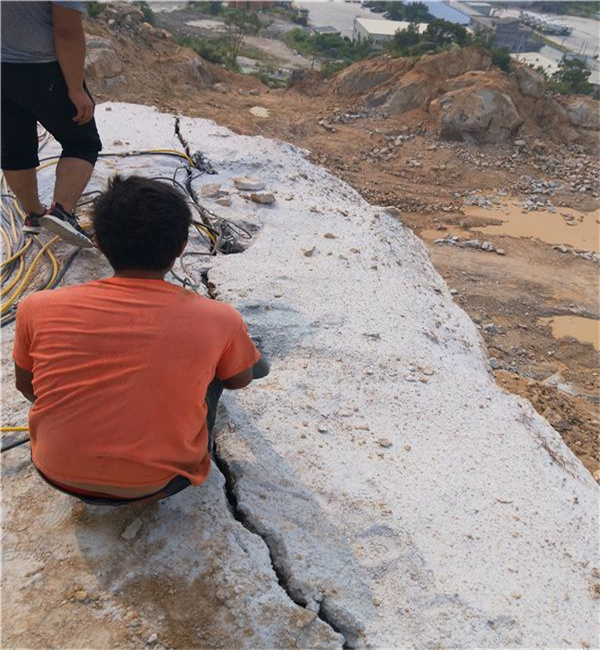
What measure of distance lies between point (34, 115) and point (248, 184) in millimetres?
2346

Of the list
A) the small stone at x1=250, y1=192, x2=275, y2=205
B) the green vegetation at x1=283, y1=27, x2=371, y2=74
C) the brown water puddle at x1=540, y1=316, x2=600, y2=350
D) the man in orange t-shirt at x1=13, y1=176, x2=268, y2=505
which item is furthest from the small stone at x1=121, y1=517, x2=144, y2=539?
the green vegetation at x1=283, y1=27, x2=371, y2=74

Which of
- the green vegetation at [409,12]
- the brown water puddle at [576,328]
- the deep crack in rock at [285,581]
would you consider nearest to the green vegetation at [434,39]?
the brown water puddle at [576,328]

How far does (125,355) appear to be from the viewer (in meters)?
1.37

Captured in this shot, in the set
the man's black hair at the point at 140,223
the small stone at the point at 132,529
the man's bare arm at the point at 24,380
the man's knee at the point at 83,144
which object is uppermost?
the man's black hair at the point at 140,223

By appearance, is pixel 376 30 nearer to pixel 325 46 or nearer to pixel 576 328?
pixel 325 46

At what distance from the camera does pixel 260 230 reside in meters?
4.30

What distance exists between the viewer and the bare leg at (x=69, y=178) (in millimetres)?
2887

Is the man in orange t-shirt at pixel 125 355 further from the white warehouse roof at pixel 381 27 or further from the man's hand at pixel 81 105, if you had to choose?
the white warehouse roof at pixel 381 27

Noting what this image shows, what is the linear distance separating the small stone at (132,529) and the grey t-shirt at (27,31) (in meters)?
2.18

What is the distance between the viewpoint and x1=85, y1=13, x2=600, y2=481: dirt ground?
17.8ft

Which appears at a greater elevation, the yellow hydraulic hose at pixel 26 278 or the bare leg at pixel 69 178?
the bare leg at pixel 69 178

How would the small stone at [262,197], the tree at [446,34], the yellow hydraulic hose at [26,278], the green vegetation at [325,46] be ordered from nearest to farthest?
the yellow hydraulic hose at [26,278] < the small stone at [262,197] < the tree at [446,34] < the green vegetation at [325,46]

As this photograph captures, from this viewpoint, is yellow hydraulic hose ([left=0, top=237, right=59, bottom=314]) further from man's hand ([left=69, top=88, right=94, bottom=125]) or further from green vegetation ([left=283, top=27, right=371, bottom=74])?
green vegetation ([left=283, top=27, right=371, bottom=74])

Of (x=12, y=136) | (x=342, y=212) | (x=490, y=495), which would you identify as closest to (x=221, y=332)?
(x=490, y=495)
